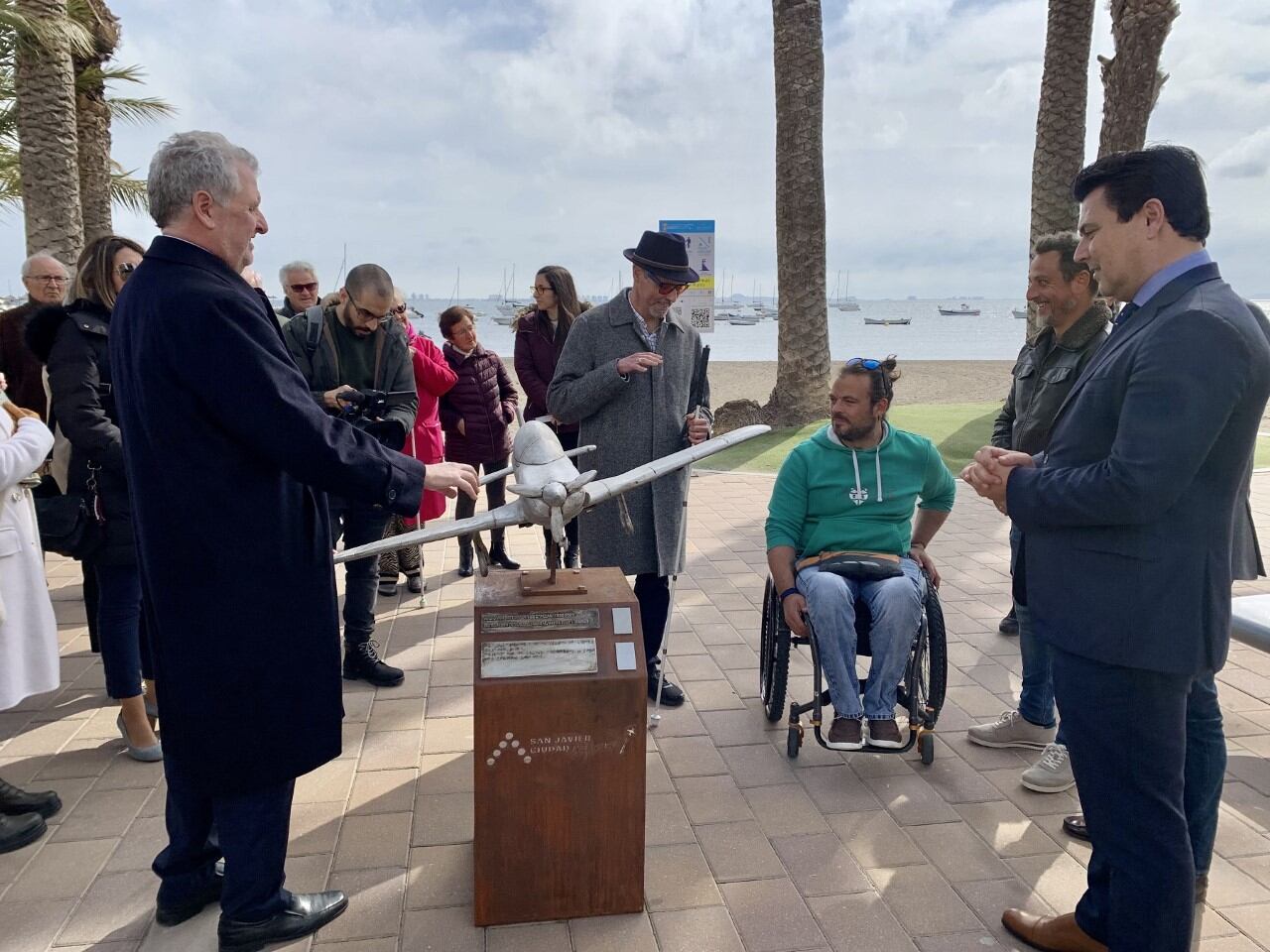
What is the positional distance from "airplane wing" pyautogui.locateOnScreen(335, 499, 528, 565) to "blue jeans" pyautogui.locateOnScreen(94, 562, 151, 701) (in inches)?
62.8

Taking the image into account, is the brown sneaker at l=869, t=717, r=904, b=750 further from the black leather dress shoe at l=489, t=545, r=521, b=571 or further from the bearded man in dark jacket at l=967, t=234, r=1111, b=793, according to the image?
the black leather dress shoe at l=489, t=545, r=521, b=571

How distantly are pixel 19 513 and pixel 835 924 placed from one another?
2.95 m

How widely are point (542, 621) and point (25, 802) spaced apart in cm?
204

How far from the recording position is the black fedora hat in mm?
3656

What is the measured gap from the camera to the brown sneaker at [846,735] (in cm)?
334

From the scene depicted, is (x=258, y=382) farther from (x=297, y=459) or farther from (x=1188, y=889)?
(x=1188, y=889)

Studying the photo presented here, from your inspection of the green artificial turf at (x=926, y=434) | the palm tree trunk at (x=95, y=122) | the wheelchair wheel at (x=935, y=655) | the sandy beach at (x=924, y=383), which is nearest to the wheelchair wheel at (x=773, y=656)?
the wheelchair wheel at (x=935, y=655)

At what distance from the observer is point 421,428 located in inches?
221

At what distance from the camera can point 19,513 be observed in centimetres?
307

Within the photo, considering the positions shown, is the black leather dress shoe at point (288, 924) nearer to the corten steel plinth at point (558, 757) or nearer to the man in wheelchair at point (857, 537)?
the corten steel plinth at point (558, 757)

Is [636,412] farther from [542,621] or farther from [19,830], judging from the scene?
[19,830]

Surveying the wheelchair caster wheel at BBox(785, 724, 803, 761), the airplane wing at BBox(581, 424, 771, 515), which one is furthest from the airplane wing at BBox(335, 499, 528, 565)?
the wheelchair caster wheel at BBox(785, 724, 803, 761)

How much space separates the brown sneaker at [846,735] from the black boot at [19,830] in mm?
2749

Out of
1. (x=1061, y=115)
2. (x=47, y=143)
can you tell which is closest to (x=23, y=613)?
(x=47, y=143)
